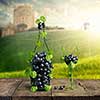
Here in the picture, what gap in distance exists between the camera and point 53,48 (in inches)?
153

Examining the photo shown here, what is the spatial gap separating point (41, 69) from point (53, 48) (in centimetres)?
147

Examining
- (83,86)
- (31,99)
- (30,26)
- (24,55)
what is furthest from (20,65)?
(31,99)

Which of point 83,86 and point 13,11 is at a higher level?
point 13,11

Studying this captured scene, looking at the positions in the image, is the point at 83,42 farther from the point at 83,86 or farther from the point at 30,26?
the point at 83,86

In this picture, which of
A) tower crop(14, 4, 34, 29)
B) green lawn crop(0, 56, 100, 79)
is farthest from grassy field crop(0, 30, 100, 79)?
tower crop(14, 4, 34, 29)

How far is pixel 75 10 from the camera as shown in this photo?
4004 mm

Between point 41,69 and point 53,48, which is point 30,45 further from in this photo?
point 41,69

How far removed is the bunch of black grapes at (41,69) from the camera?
2438 millimetres

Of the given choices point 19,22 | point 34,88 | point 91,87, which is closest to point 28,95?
point 34,88

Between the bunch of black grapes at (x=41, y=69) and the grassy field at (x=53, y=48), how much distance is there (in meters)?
1.36

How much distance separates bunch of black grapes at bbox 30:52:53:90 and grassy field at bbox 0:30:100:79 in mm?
1364

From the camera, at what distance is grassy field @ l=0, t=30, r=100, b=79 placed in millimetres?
3855

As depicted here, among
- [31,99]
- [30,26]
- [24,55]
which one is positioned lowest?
[31,99]

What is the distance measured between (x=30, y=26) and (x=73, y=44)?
0.55 metres
